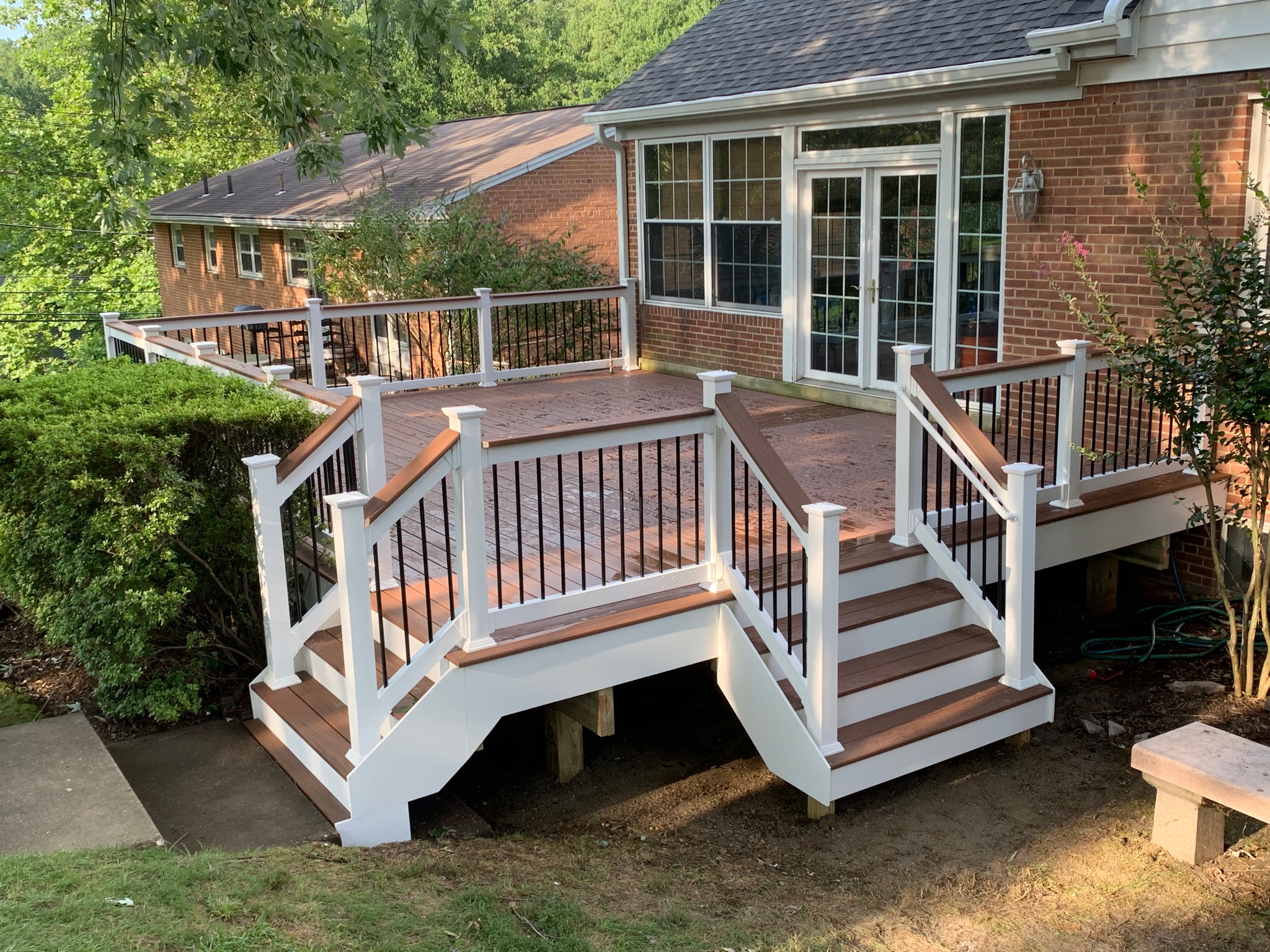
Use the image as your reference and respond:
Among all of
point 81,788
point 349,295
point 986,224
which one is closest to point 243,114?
point 349,295

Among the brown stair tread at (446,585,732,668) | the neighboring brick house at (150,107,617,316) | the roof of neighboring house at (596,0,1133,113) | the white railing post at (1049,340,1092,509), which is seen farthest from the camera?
the neighboring brick house at (150,107,617,316)

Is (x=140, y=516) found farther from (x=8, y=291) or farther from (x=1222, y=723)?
(x=8, y=291)

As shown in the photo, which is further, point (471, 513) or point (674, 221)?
point (674, 221)

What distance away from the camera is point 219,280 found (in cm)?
2731

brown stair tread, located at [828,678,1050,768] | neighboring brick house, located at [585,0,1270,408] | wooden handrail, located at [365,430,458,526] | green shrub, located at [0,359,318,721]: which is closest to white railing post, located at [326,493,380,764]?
wooden handrail, located at [365,430,458,526]

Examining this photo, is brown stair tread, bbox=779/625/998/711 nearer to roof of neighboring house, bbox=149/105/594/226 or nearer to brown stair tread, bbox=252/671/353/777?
brown stair tread, bbox=252/671/353/777

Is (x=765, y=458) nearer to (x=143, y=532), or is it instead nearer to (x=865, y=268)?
(x=143, y=532)

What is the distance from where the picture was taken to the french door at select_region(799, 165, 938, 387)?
963 centimetres

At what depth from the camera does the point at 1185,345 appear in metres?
6.28

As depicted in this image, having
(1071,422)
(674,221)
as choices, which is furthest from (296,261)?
(1071,422)

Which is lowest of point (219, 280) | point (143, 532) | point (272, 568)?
point (272, 568)

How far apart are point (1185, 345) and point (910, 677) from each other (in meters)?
2.35

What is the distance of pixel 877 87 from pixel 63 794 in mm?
7411

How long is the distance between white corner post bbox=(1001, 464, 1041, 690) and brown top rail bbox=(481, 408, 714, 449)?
1.54 m
